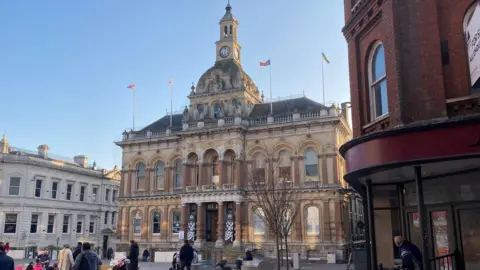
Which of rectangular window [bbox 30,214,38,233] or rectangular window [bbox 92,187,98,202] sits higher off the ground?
rectangular window [bbox 92,187,98,202]

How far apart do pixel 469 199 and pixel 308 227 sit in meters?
27.9

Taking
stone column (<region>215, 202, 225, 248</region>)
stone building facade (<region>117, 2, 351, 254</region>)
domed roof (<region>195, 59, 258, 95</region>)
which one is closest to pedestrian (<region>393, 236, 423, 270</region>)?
stone building facade (<region>117, 2, 351, 254</region>)

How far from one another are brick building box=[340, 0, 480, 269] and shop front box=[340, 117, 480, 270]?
2cm

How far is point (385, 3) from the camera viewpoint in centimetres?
1136

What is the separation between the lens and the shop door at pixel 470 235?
12.0 m

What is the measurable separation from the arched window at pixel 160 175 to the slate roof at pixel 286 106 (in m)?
10.8

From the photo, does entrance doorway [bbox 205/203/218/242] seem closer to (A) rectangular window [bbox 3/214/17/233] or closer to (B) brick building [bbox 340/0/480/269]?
(A) rectangular window [bbox 3/214/17/233]

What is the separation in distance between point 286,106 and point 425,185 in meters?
33.4

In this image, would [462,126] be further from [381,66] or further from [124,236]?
[124,236]

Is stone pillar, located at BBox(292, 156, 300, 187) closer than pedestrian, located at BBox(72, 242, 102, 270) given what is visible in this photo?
No

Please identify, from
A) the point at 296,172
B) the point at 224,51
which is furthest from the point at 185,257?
the point at 224,51

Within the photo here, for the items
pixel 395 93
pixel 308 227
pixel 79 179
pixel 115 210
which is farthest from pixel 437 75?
pixel 115 210

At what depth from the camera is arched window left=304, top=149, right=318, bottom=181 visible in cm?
3991

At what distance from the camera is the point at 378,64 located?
12.6 m
